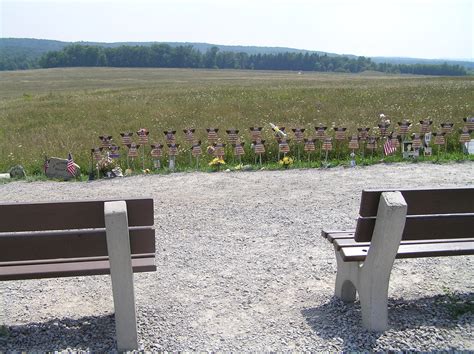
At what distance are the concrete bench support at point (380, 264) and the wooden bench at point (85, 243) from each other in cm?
178

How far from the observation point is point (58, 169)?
1117 centimetres

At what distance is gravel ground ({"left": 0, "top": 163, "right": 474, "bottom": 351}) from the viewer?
4234 mm

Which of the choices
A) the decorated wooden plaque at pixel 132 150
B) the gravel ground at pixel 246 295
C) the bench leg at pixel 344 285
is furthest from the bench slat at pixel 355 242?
the decorated wooden plaque at pixel 132 150

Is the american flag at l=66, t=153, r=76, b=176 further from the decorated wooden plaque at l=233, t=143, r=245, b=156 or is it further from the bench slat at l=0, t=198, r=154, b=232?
the bench slat at l=0, t=198, r=154, b=232

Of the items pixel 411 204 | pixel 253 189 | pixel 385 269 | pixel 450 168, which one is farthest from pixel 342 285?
pixel 450 168

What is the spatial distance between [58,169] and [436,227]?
8.80 meters

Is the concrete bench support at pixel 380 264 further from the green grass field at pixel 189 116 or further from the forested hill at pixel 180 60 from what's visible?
the forested hill at pixel 180 60

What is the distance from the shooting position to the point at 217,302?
16.4 ft

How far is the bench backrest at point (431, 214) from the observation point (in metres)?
4.11

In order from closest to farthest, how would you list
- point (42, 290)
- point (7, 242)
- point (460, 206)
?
point (7, 242) < point (460, 206) < point (42, 290)

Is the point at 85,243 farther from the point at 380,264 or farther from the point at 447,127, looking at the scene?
the point at 447,127

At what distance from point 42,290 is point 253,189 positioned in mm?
4936

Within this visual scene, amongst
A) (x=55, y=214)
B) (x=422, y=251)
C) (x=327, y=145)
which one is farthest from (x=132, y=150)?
(x=422, y=251)

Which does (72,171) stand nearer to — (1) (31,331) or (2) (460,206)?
(1) (31,331)
